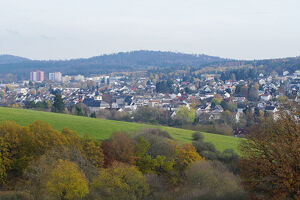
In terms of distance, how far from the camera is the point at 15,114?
3048 cm

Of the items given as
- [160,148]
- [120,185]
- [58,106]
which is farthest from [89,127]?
[58,106]

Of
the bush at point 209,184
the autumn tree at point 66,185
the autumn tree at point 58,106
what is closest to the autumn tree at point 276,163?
the bush at point 209,184

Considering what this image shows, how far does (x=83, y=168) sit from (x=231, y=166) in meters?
9.01

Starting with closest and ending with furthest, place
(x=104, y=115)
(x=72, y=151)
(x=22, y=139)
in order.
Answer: (x=72, y=151), (x=22, y=139), (x=104, y=115)

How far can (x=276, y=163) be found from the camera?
11336 millimetres

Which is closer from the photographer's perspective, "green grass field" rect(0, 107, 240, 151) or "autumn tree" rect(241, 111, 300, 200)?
"autumn tree" rect(241, 111, 300, 200)

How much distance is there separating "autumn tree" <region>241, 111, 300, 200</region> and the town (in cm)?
187

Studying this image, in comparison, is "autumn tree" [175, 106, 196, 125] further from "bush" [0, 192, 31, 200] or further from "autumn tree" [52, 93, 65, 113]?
"bush" [0, 192, 31, 200]

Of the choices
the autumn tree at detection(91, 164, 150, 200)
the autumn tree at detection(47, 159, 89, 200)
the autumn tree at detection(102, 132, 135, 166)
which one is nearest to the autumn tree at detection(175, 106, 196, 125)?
the autumn tree at detection(102, 132, 135, 166)

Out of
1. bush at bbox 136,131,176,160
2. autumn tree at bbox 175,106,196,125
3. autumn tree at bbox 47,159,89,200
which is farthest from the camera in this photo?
autumn tree at bbox 175,106,196,125

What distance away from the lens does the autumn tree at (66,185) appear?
13853mm

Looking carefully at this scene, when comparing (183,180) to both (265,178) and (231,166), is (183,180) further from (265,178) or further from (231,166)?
(265,178)

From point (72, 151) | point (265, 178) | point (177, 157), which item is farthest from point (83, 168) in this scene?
point (265, 178)

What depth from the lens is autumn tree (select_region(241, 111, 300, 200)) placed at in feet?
34.1
